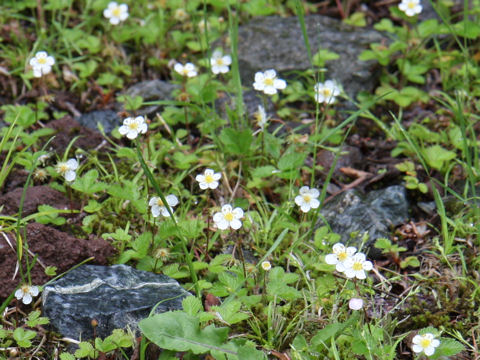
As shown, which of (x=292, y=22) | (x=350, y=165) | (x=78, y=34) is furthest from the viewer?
(x=292, y=22)

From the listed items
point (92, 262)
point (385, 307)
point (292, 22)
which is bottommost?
point (385, 307)

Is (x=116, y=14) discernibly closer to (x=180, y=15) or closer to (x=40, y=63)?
(x=180, y=15)

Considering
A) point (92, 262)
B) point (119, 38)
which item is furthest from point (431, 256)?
point (119, 38)

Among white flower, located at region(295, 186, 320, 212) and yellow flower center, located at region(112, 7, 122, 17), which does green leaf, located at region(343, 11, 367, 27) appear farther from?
white flower, located at region(295, 186, 320, 212)

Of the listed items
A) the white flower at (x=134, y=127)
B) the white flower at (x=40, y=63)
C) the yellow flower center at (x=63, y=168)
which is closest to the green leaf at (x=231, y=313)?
the white flower at (x=134, y=127)

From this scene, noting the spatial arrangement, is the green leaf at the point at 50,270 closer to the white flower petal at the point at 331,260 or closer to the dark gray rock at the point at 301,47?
the white flower petal at the point at 331,260

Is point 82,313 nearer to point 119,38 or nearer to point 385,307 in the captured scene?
point 385,307

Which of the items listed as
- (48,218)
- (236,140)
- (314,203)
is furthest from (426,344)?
(48,218)

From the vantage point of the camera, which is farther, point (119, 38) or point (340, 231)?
point (119, 38)
